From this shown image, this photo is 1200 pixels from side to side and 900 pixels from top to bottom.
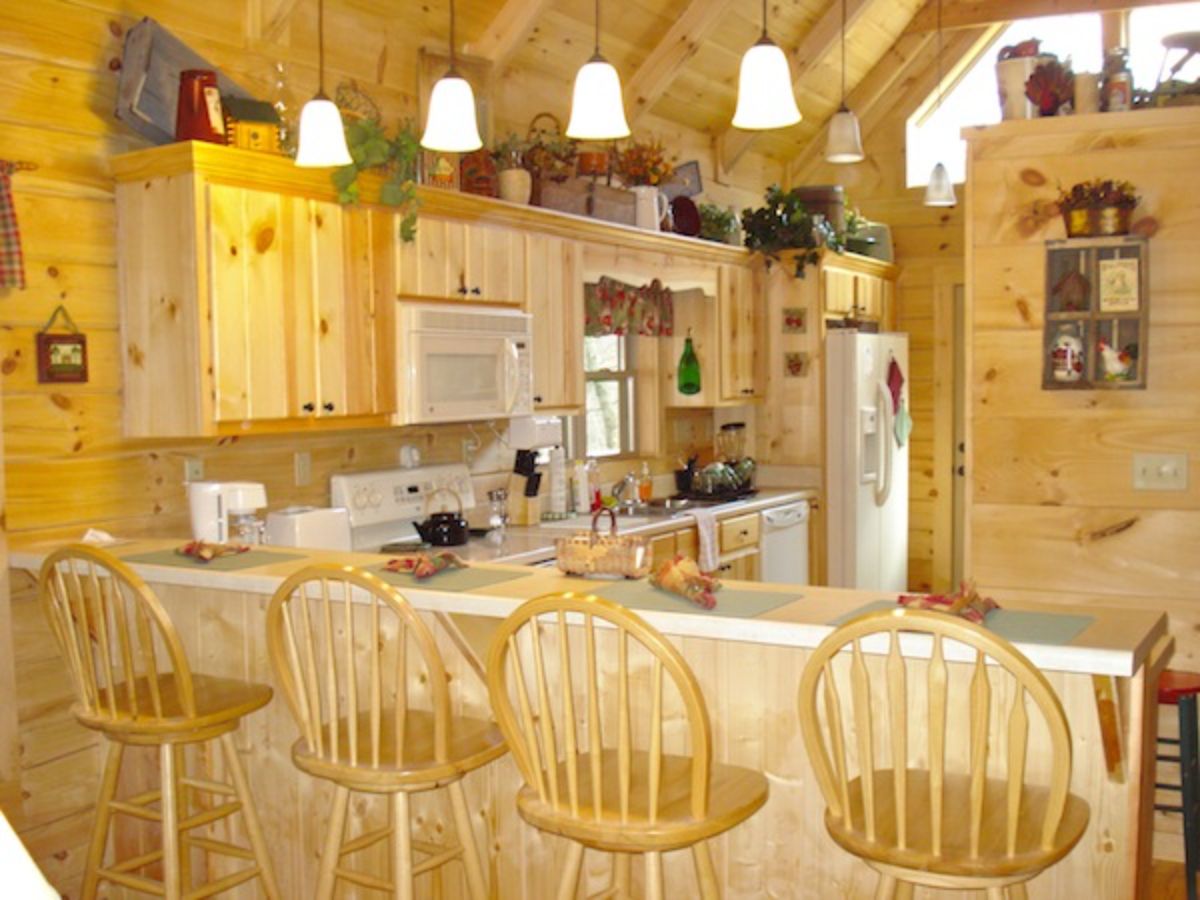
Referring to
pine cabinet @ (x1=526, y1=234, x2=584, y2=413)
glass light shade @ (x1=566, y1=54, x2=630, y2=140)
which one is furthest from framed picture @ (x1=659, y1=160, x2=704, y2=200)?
glass light shade @ (x1=566, y1=54, x2=630, y2=140)

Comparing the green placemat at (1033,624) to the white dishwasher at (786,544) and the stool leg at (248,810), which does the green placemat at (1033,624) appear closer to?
the stool leg at (248,810)

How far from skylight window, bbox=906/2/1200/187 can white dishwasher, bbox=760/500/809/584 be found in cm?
205

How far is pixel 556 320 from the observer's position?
4.95 metres

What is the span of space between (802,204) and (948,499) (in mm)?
2214

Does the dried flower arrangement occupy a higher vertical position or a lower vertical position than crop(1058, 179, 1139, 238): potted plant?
higher

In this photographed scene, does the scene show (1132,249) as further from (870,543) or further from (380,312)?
(870,543)

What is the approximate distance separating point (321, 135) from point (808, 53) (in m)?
4.03

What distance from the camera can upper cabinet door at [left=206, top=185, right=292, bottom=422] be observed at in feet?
11.5

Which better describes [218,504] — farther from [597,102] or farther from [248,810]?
[597,102]

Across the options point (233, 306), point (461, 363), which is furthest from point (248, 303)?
point (461, 363)

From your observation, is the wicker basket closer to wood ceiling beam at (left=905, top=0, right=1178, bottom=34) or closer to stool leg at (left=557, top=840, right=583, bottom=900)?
stool leg at (left=557, top=840, right=583, bottom=900)

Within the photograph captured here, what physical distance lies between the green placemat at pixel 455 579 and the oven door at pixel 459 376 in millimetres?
1262

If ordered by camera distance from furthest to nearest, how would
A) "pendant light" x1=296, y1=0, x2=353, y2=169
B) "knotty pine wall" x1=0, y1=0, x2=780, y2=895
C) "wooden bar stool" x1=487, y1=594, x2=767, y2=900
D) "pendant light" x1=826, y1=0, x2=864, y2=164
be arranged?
"pendant light" x1=826, y1=0, x2=864, y2=164
"knotty pine wall" x1=0, y1=0, x2=780, y2=895
"pendant light" x1=296, y1=0, x2=353, y2=169
"wooden bar stool" x1=487, y1=594, x2=767, y2=900

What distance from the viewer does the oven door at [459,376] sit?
4.19 metres
